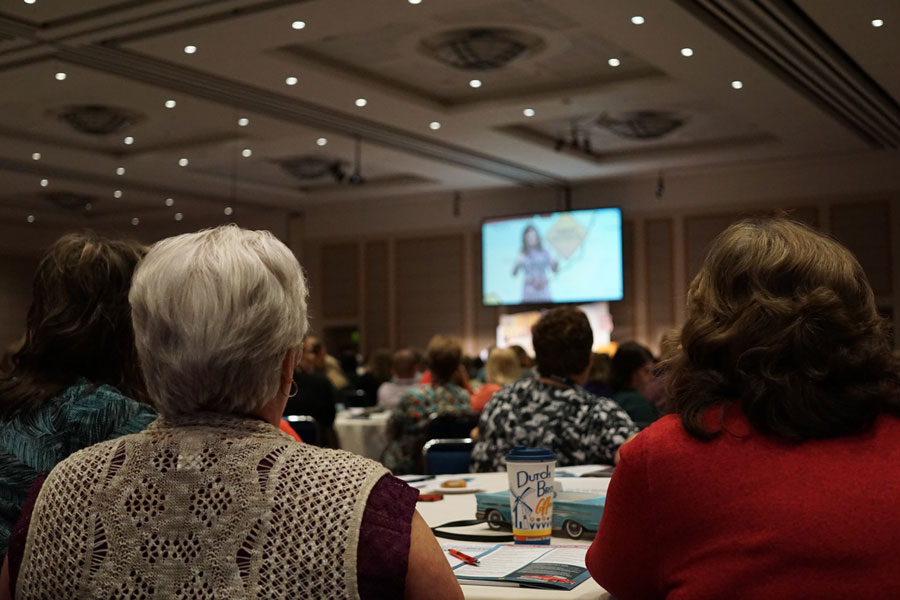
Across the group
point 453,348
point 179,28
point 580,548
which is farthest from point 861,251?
point 580,548

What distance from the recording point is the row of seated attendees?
1311 millimetres

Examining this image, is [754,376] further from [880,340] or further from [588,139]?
[588,139]

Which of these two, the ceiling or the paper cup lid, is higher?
the ceiling

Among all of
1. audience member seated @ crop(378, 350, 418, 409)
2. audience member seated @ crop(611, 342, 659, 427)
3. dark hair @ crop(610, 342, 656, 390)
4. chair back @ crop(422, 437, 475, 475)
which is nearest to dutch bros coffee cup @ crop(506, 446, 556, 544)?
chair back @ crop(422, 437, 475, 475)

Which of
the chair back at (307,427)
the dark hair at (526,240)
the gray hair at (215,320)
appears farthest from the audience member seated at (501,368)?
the dark hair at (526,240)

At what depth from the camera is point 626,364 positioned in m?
5.31

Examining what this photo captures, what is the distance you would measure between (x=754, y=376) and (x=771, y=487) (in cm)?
17

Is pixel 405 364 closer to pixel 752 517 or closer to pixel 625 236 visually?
pixel 625 236

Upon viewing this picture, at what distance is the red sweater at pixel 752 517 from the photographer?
4.43ft

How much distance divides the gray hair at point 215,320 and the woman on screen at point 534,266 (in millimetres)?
12123

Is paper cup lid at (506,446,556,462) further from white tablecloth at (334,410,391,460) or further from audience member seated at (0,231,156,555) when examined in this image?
white tablecloth at (334,410,391,460)

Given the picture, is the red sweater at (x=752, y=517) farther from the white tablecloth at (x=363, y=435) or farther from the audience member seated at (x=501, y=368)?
the white tablecloth at (x=363, y=435)

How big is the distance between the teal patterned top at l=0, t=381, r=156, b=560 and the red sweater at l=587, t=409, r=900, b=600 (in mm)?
1147

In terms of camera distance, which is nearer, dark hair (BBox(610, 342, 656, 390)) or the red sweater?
the red sweater
